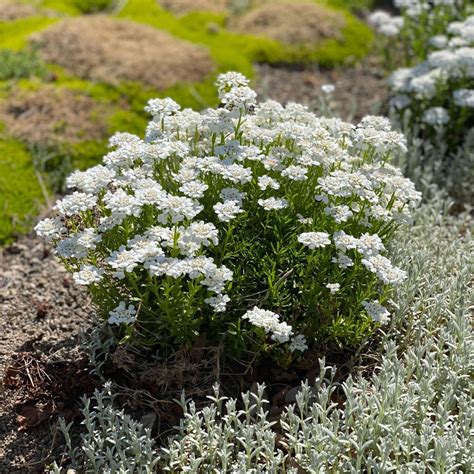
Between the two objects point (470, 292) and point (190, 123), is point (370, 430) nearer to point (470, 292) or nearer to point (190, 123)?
point (470, 292)

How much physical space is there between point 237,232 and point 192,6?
214 inches

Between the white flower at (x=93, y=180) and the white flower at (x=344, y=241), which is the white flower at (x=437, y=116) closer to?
the white flower at (x=344, y=241)

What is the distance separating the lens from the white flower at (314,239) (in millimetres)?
3258

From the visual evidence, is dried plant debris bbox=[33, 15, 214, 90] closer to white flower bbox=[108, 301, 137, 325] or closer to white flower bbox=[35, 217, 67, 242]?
white flower bbox=[35, 217, 67, 242]

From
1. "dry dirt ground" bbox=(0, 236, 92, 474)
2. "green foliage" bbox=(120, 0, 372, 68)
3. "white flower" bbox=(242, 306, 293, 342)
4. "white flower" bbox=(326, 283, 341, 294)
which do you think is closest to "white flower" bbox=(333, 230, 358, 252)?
"white flower" bbox=(326, 283, 341, 294)

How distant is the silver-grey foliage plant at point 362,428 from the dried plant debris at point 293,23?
4615 mm

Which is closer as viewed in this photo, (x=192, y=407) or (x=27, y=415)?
(x=192, y=407)

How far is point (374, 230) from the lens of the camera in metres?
3.64

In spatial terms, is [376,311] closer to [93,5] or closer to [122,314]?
[122,314]

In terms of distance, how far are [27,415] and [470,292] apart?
2379mm

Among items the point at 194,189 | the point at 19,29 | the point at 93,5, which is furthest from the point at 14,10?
the point at 194,189

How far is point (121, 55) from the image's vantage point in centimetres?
685

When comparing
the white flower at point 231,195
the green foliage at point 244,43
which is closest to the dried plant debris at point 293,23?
the green foliage at point 244,43

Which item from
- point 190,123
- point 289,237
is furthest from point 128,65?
point 289,237
